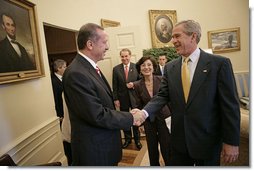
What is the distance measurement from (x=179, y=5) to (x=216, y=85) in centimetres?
49

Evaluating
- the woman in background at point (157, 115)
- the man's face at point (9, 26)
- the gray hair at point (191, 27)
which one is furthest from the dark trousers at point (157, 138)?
the man's face at point (9, 26)

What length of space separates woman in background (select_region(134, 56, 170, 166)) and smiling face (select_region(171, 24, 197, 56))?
0.50 m

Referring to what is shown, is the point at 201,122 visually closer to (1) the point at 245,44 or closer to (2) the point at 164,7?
(1) the point at 245,44

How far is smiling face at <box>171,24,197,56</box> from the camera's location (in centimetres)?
113

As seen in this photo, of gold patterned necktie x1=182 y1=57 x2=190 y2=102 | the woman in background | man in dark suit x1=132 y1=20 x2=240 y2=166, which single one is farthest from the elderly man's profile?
the woman in background

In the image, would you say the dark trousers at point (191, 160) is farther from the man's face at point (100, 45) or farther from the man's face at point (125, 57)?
the man's face at point (125, 57)

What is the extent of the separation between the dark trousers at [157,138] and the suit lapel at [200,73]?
606 millimetres

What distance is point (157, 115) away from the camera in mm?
1698

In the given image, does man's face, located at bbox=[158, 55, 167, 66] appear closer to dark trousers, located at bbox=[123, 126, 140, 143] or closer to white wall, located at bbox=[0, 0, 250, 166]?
white wall, located at bbox=[0, 0, 250, 166]

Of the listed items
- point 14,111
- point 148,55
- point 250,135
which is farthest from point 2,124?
point 250,135

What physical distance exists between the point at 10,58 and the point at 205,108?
1.15 metres

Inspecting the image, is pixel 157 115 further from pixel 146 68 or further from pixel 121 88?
pixel 121 88

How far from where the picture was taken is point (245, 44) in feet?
3.42

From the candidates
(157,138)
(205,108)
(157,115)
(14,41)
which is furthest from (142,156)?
(14,41)
